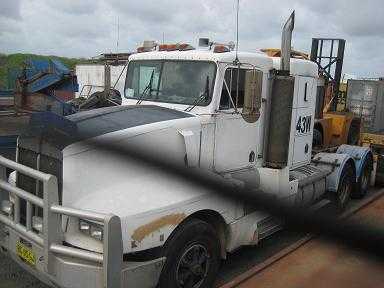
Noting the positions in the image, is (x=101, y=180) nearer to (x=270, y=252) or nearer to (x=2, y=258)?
(x=2, y=258)

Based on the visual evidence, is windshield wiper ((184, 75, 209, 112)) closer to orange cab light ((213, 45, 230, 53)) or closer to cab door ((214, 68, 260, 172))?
cab door ((214, 68, 260, 172))

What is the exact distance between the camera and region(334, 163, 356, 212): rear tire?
741 centimetres

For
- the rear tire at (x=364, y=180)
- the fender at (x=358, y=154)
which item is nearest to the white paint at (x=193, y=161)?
the fender at (x=358, y=154)

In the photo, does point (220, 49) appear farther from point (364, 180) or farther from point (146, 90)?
point (364, 180)

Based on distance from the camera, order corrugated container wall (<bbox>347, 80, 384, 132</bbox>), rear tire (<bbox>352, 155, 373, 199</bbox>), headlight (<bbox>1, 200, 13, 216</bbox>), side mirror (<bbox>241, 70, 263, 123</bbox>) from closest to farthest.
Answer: headlight (<bbox>1, 200, 13, 216</bbox>) → side mirror (<bbox>241, 70, 263, 123</bbox>) → rear tire (<bbox>352, 155, 373, 199</bbox>) → corrugated container wall (<bbox>347, 80, 384, 132</bbox>)

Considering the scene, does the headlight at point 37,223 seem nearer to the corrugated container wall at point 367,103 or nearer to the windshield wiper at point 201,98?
the windshield wiper at point 201,98

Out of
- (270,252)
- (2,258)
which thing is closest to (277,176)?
(270,252)

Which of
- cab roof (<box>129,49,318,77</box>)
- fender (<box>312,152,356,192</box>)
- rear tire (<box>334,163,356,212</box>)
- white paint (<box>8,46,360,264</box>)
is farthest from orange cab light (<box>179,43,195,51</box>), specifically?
rear tire (<box>334,163,356,212</box>)

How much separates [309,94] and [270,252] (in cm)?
253

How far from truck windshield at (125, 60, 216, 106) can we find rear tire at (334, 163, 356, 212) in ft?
11.5

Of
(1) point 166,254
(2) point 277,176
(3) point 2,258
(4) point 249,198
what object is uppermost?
(4) point 249,198

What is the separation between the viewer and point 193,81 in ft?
16.4

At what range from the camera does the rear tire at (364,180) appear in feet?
26.9

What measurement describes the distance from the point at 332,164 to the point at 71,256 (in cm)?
507
